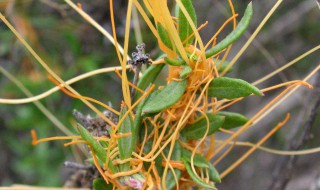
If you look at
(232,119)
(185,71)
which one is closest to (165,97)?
(185,71)

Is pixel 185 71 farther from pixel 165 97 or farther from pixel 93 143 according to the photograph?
pixel 93 143

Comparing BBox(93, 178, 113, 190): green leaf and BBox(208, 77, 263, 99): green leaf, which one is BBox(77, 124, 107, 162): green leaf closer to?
BBox(93, 178, 113, 190): green leaf

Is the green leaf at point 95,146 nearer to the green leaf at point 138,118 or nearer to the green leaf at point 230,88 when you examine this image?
the green leaf at point 138,118

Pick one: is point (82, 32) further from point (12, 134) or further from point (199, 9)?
point (199, 9)

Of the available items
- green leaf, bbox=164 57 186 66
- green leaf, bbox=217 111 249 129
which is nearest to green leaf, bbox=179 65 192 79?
green leaf, bbox=164 57 186 66

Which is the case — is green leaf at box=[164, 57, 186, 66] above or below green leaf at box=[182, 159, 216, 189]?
above

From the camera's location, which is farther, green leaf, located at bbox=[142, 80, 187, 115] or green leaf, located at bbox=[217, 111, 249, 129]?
green leaf, located at bbox=[217, 111, 249, 129]

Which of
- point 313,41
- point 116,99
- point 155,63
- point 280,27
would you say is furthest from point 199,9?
point 155,63
